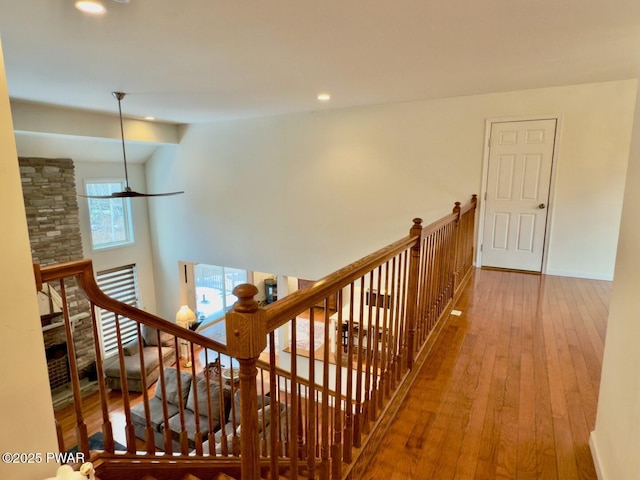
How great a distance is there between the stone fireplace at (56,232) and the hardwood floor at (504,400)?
6.27m

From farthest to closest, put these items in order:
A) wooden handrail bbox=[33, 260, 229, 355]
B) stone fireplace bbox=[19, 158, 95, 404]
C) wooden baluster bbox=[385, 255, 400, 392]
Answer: stone fireplace bbox=[19, 158, 95, 404] → wooden baluster bbox=[385, 255, 400, 392] → wooden handrail bbox=[33, 260, 229, 355]

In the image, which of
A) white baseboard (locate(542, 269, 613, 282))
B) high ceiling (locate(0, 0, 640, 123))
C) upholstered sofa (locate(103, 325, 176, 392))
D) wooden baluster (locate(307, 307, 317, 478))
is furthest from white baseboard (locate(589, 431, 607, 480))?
upholstered sofa (locate(103, 325, 176, 392))

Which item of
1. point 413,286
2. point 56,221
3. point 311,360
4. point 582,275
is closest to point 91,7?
point 311,360

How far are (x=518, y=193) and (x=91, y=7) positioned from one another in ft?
16.1

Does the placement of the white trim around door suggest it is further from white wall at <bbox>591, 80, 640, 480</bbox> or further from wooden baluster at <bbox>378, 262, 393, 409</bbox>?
wooden baluster at <bbox>378, 262, 393, 409</bbox>

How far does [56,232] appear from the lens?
21.3ft

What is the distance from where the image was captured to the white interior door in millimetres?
4609

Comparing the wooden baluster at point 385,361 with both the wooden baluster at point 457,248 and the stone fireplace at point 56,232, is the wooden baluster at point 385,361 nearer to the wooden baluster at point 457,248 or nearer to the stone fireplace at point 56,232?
the wooden baluster at point 457,248

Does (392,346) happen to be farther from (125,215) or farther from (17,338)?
(125,215)

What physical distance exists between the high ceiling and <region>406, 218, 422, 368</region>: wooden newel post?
4.56 feet

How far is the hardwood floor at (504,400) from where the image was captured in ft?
5.68

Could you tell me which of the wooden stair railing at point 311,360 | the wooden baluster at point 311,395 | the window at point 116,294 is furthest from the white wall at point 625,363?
the window at point 116,294

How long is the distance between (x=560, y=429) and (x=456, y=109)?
4.18 m

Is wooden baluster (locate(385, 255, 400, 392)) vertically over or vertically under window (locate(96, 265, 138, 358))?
over
